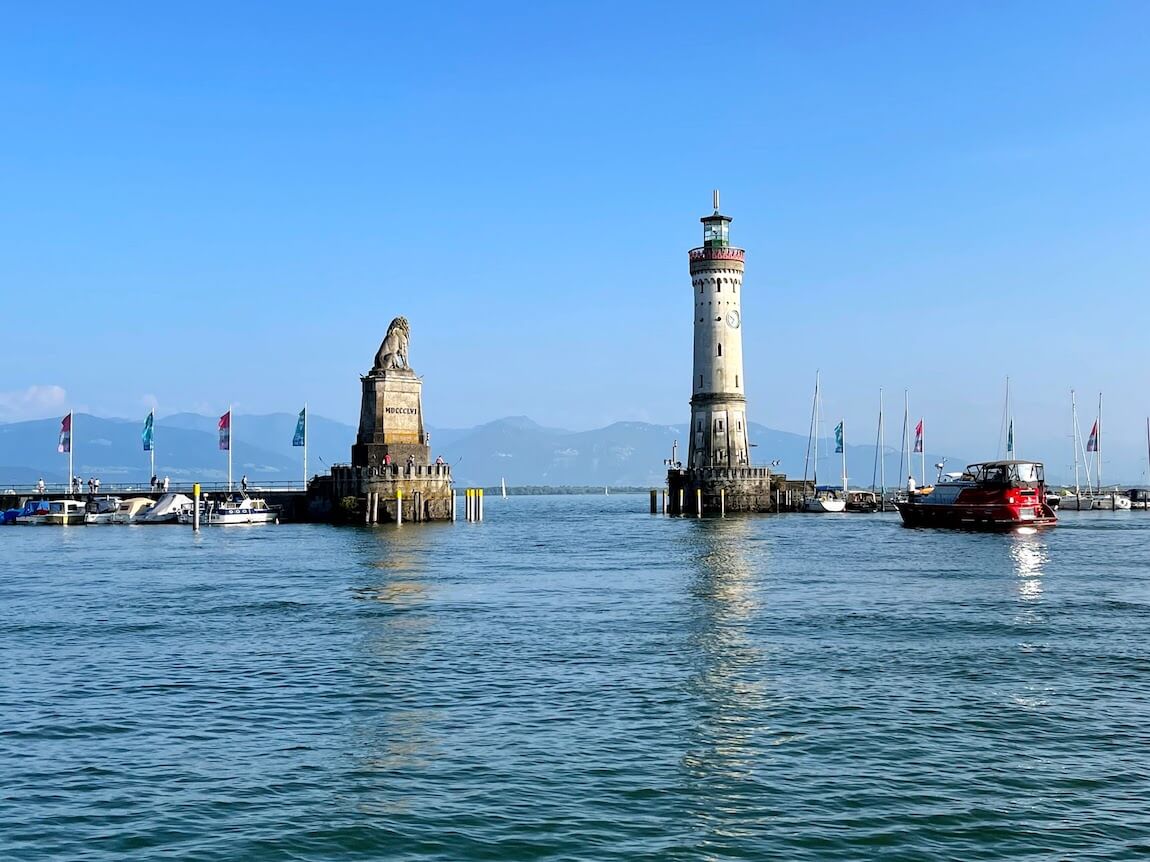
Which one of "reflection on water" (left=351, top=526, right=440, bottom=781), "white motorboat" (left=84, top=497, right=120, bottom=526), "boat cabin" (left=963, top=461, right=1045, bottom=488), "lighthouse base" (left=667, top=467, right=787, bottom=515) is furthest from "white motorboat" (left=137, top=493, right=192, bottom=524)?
"boat cabin" (left=963, top=461, right=1045, bottom=488)

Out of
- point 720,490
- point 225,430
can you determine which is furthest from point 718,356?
point 225,430

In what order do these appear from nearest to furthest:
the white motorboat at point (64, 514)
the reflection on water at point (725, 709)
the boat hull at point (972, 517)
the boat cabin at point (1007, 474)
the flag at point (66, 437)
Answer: the reflection on water at point (725, 709) < the boat hull at point (972, 517) < the boat cabin at point (1007, 474) < the flag at point (66, 437) < the white motorboat at point (64, 514)

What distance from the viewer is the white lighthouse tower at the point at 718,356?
12006cm

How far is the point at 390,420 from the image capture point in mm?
102625

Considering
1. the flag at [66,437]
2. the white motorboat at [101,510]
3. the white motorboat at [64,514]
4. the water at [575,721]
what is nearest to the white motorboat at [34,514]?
the white motorboat at [64,514]

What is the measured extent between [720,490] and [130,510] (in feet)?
189

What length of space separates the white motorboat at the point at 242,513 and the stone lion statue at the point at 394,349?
17.2m

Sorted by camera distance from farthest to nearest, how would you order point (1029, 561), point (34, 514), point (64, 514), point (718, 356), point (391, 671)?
point (718, 356) < point (34, 514) < point (64, 514) < point (1029, 561) < point (391, 671)

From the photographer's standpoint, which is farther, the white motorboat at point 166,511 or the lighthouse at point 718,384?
the lighthouse at point 718,384

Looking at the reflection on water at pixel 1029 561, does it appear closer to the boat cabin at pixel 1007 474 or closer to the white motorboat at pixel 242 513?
the boat cabin at pixel 1007 474

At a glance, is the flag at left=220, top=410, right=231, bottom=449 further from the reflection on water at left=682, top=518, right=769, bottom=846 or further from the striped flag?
the reflection on water at left=682, top=518, right=769, bottom=846

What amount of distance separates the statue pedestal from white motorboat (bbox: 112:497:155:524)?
75.7 feet

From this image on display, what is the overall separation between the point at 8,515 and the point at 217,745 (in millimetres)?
100141

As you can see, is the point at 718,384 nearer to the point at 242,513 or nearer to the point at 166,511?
the point at 242,513
